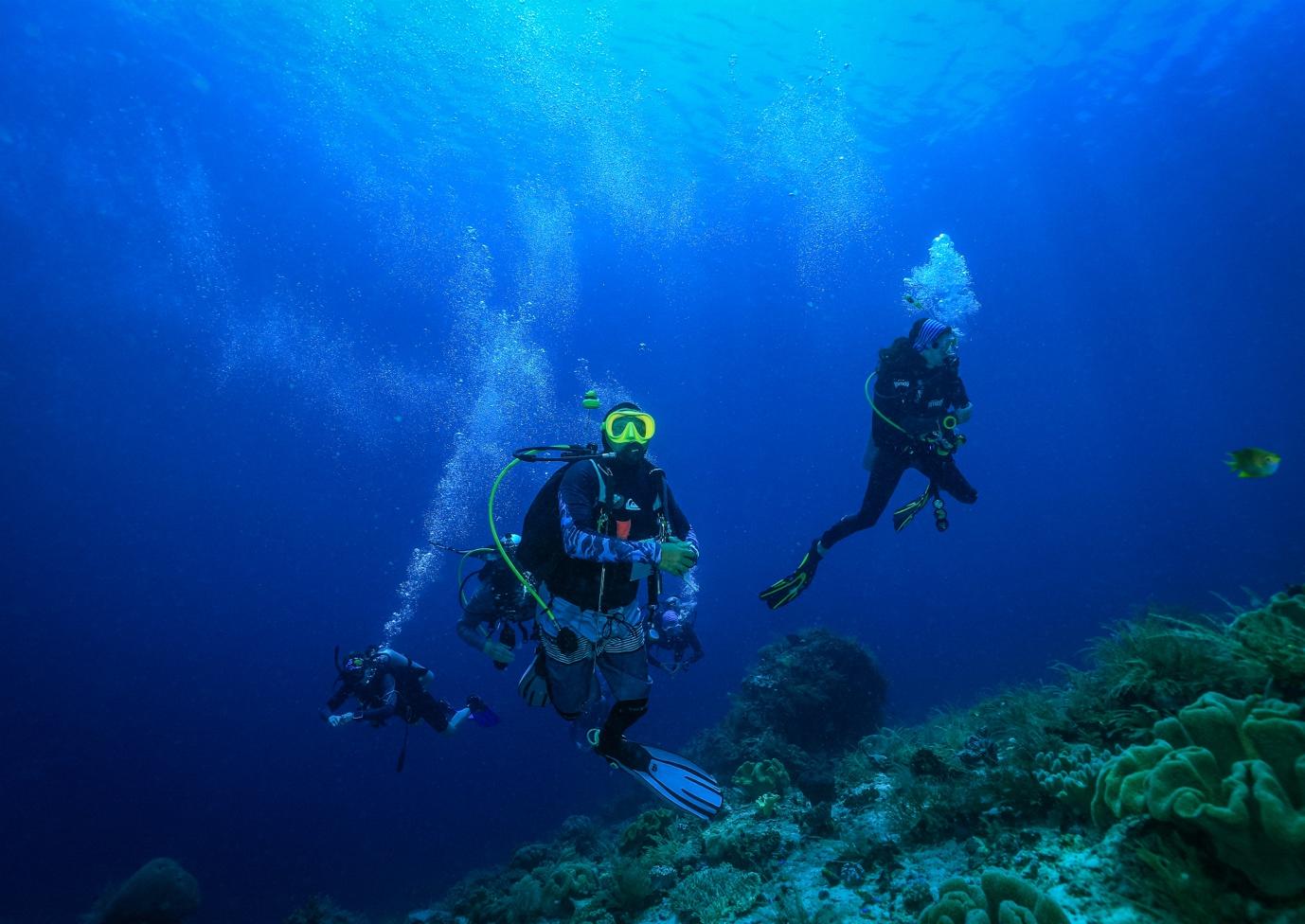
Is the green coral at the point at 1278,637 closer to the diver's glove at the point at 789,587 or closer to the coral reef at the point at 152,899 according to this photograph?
the diver's glove at the point at 789,587

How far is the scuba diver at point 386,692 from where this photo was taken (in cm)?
978

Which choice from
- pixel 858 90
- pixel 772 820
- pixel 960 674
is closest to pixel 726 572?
pixel 960 674

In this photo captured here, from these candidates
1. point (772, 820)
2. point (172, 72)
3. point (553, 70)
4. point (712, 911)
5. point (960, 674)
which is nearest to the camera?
point (712, 911)

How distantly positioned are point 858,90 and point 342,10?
2669cm

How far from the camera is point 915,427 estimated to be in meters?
7.16

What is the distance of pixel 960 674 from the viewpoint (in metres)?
33.6

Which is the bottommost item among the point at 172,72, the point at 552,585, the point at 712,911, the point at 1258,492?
the point at 712,911

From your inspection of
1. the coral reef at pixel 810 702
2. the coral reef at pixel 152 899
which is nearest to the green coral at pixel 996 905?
the coral reef at pixel 810 702

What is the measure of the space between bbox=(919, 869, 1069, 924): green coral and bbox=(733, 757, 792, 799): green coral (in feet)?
14.8

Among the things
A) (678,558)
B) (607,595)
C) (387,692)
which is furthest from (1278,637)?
(387,692)

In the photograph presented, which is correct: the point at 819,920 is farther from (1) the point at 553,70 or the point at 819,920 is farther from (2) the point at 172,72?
(2) the point at 172,72

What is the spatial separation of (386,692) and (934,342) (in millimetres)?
11045

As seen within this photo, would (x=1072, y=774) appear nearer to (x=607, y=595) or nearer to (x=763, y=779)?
(x=607, y=595)

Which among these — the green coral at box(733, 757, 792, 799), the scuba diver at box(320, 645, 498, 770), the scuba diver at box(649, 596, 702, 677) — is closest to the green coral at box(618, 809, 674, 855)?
the green coral at box(733, 757, 792, 799)
